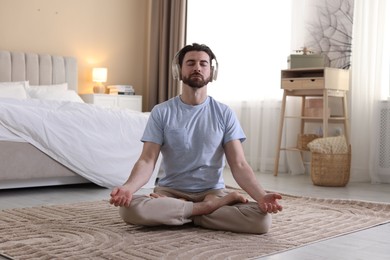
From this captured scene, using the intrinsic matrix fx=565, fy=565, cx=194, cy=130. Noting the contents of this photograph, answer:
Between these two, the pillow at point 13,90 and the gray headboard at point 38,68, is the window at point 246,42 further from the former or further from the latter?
the pillow at point 13,90

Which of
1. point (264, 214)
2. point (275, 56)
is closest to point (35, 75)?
point (275, 56)

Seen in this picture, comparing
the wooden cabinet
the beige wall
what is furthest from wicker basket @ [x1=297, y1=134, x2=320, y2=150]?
the beige wall

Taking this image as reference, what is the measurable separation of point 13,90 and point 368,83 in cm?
316

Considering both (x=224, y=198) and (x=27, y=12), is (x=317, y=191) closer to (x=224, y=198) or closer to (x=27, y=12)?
(x=224, y=198)

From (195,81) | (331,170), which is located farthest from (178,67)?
(331,170)

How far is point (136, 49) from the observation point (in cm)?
685

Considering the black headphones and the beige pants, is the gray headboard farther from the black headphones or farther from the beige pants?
the beige pants

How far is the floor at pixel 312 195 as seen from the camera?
7.00 feet

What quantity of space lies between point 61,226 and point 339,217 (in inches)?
55.6

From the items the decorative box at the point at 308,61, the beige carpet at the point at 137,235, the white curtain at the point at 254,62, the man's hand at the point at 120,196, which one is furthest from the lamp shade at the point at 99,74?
the man's hand at the point at 120,196

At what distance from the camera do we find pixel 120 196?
2.25 meters

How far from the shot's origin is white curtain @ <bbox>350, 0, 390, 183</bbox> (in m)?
4.75

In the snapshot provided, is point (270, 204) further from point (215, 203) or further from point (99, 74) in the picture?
point (99, 74)

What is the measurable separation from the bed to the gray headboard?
179cm
